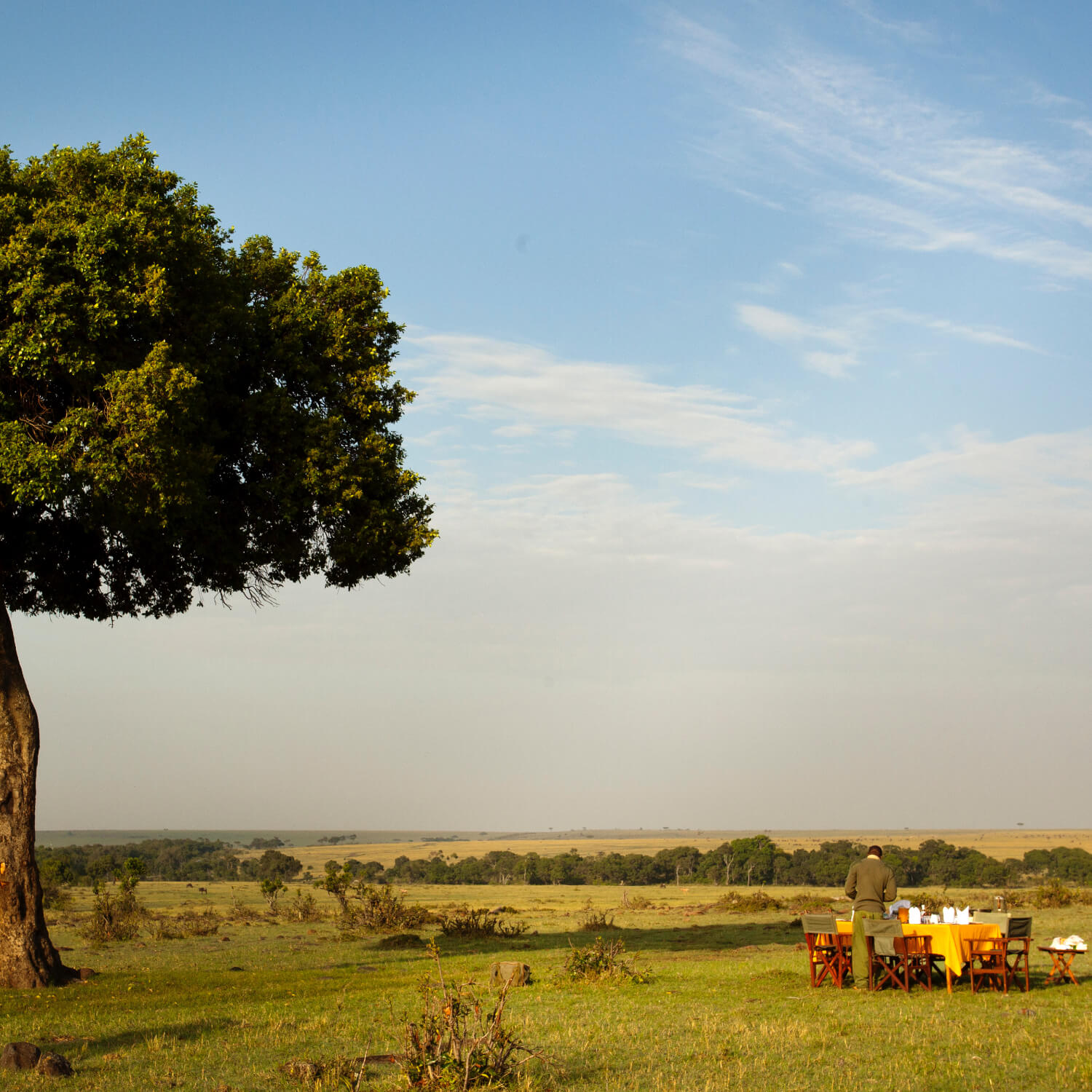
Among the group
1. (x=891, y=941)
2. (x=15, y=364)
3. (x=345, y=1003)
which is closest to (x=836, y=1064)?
(x=891, y=941)

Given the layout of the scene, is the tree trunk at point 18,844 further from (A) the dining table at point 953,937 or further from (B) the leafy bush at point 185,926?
(A) the dining table at point 953,937

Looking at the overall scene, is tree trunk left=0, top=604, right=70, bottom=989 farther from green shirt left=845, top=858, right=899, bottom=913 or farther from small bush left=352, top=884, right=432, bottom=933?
small bush left=352, top=884, right=432, bottom=933

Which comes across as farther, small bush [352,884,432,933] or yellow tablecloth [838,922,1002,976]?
small bush [352,884,432,933]

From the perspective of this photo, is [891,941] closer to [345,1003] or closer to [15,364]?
[345,1003]

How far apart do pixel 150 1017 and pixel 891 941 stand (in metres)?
10.5

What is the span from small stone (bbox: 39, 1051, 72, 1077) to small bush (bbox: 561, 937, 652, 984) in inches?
380

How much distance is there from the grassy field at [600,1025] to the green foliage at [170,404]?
7992 mm

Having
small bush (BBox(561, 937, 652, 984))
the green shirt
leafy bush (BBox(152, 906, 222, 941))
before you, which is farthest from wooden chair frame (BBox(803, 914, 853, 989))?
leafy bush (BBox(152, 906, 222, 941))

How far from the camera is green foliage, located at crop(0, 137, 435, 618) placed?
16.9 meters

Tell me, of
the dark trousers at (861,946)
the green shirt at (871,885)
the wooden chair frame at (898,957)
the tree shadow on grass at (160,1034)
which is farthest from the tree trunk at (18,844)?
the wooden chair frame at (898,957)

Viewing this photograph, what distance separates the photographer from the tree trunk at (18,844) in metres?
18.0

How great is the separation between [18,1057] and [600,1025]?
6.66 meters

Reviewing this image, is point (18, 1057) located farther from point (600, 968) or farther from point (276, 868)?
point (276, 868)

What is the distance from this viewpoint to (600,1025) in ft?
42.8
